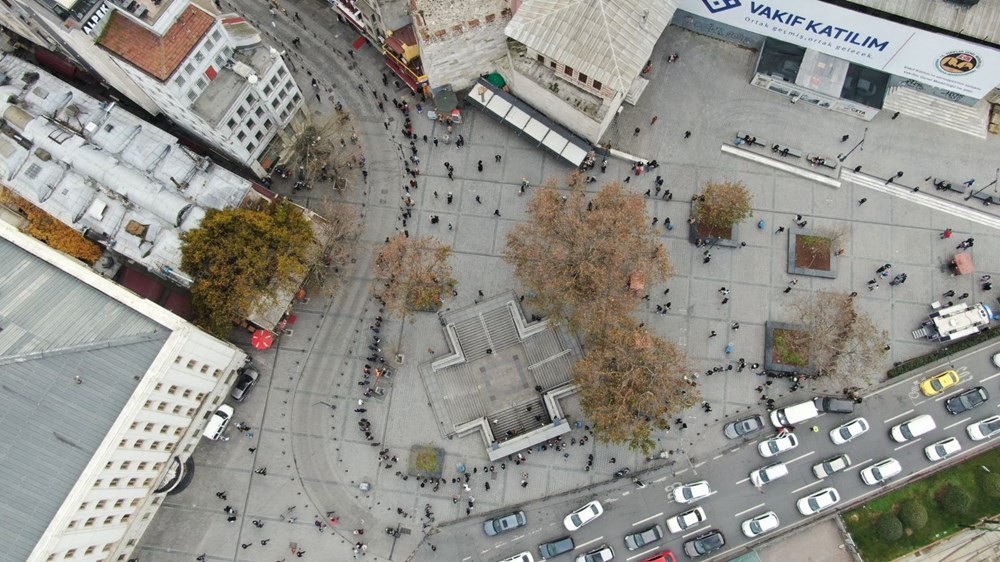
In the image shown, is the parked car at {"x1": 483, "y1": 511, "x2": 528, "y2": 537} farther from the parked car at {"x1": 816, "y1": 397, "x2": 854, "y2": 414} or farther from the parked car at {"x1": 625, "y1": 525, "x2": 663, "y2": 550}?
the parked car at {"x1": 816, "y1": 397, "x2": 854, "y2": 414}

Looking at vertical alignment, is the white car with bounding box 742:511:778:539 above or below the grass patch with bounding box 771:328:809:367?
below

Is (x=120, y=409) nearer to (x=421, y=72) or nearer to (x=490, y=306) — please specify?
(x=490, y=306)

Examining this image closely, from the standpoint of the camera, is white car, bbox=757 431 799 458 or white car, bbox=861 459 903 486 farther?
white car, bbox=757 431 799 458

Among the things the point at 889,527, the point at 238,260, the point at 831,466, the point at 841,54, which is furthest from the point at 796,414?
the point at 238,260

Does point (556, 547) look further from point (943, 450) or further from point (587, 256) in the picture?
point (943, 450)

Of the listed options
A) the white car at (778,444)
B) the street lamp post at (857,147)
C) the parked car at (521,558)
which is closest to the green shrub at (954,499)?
the white car at (778,444)

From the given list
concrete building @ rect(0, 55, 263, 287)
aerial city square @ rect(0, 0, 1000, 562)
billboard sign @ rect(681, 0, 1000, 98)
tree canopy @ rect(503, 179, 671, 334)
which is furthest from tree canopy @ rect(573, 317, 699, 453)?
concrete building @ rect(0, 55, 263, 287)
